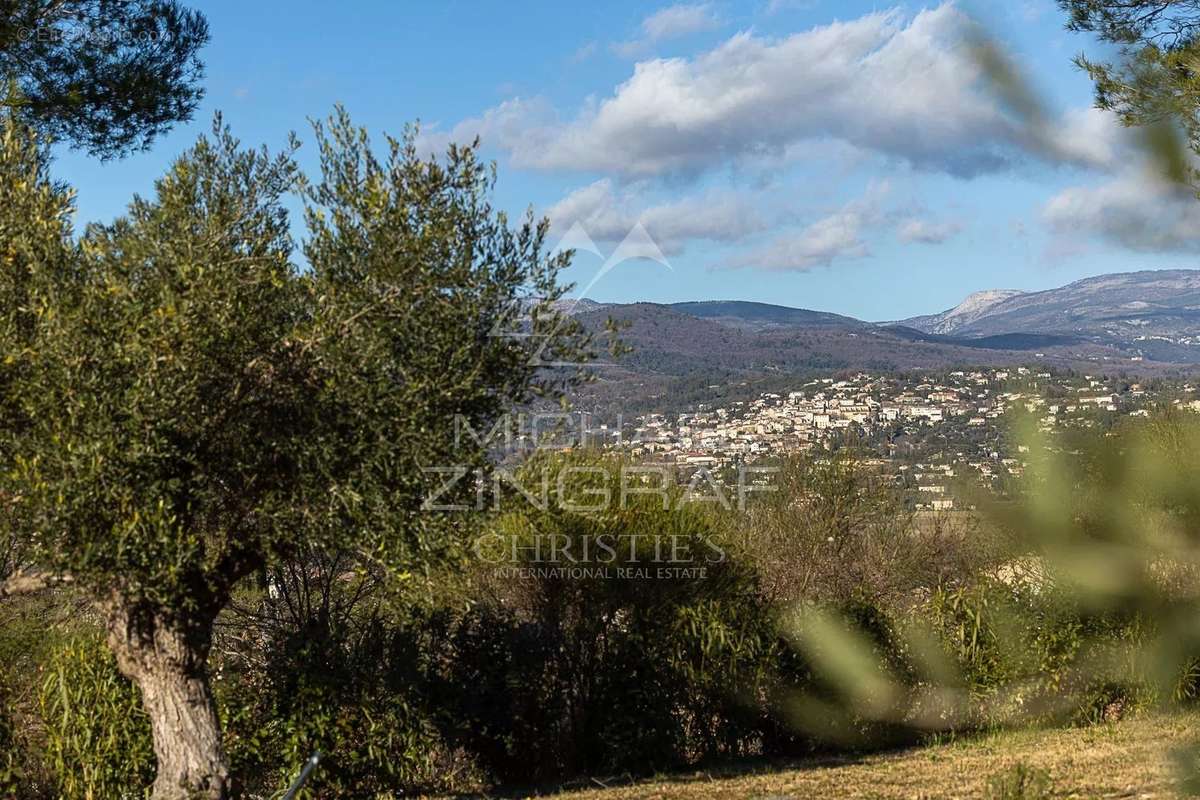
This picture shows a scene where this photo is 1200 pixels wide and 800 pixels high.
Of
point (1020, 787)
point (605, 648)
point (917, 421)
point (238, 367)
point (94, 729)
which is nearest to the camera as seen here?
point (1020, 787)

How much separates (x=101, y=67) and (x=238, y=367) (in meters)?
6.55

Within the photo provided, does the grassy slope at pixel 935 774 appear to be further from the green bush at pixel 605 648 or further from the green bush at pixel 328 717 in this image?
the green bush at pixel 328 717

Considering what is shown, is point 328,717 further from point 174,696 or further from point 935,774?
point 935,774

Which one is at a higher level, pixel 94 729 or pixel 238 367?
pixel 238 367

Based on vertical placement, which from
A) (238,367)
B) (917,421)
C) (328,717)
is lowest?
(328,717)

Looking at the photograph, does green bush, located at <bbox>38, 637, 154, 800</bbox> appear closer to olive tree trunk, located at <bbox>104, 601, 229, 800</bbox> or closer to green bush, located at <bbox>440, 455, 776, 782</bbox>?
olive tree trunk, located at <bbox>104, 601, 229, 800</bbox>

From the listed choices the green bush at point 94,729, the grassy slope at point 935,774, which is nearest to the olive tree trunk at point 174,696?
the green bush at point 94,729

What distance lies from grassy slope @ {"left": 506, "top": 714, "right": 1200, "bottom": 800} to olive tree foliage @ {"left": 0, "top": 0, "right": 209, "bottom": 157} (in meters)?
8.48

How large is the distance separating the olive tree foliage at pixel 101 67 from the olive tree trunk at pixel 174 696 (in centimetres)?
584

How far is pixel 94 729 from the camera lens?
10.3m

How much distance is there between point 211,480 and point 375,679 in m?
4.22

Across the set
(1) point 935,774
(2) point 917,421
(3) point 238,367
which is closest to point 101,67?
(3) point 238,367

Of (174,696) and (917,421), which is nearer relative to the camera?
(174,696)

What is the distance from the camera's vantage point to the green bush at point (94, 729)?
10.2m
